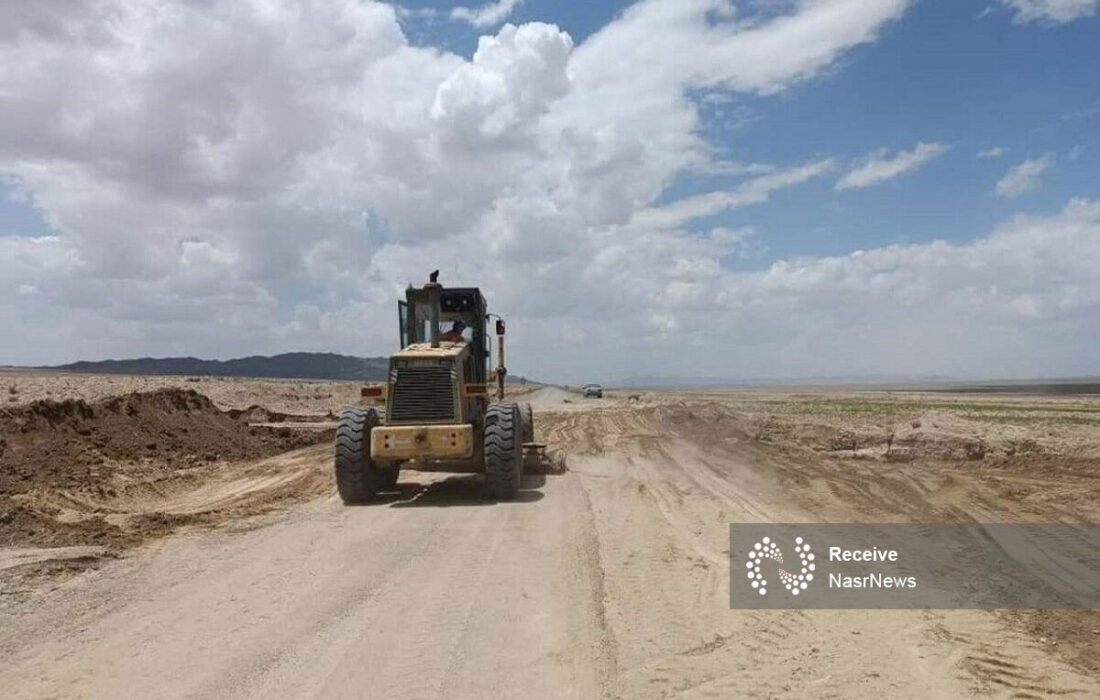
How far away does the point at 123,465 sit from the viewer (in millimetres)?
18312

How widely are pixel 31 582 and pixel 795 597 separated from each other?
729 cm

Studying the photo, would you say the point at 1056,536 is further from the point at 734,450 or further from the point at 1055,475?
Answer: the point at 734,450

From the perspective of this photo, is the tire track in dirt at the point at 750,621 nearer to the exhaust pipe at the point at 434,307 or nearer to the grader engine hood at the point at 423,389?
the grader engine hood at the point at 423,389

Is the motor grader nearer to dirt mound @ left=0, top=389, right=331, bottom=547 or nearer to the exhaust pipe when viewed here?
the exhaust pipe

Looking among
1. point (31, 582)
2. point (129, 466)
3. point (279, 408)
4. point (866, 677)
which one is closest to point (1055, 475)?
point (866, 677)

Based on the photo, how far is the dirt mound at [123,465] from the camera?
443 inches

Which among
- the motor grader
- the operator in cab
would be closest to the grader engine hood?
the motor grader

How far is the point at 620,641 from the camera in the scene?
6469 millimetres

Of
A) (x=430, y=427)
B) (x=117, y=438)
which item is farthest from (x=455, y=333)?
(x=117, y=438)

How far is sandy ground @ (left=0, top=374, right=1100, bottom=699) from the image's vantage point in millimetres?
5770

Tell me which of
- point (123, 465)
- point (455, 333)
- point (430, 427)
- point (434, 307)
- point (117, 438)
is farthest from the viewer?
point (117, 438)

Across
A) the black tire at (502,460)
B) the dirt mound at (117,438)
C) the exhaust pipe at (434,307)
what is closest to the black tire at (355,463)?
the black tire at (502,460)

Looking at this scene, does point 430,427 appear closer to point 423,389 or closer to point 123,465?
point 423,389

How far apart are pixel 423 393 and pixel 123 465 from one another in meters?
8.72
